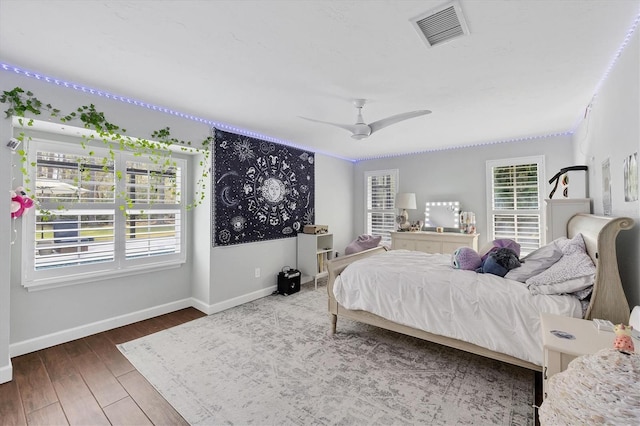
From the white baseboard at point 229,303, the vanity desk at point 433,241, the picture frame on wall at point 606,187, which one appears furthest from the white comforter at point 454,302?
the vanity desk at point 433,241

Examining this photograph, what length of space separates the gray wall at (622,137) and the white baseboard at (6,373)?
4.64 meters

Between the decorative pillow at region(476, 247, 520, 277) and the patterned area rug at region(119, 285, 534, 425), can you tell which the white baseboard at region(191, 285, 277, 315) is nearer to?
the patterned area rug at region(119, 285, 534, 425)

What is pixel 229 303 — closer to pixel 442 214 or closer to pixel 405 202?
pixel 405 202

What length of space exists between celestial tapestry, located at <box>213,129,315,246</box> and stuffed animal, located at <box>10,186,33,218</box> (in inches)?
68.5

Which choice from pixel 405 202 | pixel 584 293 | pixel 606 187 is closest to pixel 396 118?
pixel 606 187

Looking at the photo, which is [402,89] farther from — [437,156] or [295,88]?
[437,156]

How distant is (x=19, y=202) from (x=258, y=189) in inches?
99.2

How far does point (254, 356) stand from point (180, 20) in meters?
2.69

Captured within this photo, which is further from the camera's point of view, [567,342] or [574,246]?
[574,246]

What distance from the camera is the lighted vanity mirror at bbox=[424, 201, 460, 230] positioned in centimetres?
515

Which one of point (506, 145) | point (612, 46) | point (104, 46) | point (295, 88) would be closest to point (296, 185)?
point (295, 88)

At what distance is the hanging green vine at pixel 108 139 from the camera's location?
2369 mm

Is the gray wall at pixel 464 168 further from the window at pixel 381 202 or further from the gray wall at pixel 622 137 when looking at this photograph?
the gray wall at pixel 622 137

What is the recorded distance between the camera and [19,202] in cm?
256
